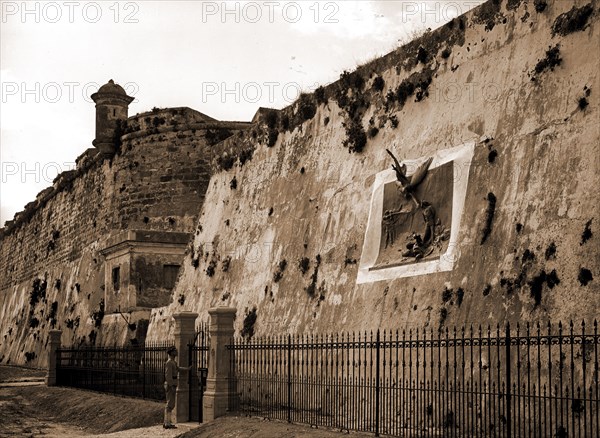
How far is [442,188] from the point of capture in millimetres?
15922

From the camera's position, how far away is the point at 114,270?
94.3ft

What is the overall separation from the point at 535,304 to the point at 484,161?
3153 mm

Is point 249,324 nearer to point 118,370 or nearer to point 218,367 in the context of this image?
point 118,370

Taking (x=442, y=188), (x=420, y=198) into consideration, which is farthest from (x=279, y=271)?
(x=442, y=188)

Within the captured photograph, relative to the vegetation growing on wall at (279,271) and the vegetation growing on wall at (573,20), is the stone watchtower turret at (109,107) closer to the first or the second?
the vegetation growing on wall at (279,271)

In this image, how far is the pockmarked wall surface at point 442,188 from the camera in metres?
13.1

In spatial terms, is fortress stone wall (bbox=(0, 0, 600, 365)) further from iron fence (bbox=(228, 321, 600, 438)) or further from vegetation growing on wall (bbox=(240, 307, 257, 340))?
iron fence (bbox=(228, 321, 600, 438))

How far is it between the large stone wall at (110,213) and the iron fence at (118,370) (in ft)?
7.45

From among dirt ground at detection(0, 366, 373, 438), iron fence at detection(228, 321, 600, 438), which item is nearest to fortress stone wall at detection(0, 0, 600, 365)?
iron fence at detection(228, 321, 600, 438)

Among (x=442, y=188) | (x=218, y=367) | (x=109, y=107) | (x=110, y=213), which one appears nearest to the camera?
(x=442, y=188)

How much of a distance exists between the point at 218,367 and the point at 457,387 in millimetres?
4774

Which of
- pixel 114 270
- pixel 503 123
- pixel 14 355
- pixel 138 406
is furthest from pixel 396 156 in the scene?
pixel 14 355

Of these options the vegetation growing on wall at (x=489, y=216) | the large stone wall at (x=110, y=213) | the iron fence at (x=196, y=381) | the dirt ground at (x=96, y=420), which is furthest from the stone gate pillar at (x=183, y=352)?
the large stone wall at (x=110, y=213)

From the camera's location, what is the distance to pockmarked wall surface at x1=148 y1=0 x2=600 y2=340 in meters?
13.1
